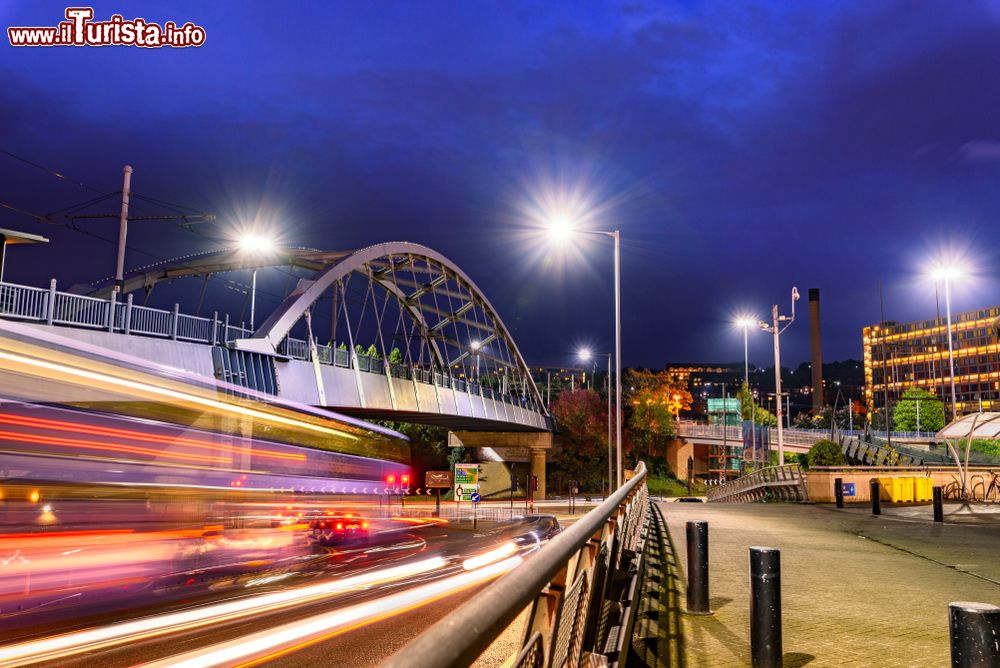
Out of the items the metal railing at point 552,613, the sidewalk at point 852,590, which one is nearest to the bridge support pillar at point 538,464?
the sidewalk at point 852,590

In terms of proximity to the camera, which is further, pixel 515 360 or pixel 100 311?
pixel 515 360

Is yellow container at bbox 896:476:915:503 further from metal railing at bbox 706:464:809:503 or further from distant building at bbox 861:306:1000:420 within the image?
distant building at bbox 861:306:1000:420

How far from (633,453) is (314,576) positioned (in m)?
71.0

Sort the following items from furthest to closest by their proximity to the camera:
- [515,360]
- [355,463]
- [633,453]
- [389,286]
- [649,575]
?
[633,453]
[515,360]
[389,286]
[355,463]
[649,575]

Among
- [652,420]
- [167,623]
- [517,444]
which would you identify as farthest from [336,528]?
[652,420]

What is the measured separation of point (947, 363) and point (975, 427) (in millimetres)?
140455

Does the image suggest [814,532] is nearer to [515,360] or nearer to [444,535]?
[444,535]

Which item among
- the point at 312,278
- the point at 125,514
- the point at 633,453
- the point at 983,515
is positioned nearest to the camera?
the point at 125,514

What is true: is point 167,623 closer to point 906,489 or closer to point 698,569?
point 698,569

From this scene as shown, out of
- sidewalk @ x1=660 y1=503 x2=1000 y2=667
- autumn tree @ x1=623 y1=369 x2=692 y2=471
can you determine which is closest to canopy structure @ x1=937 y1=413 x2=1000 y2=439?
sidewalk @ x1=660 y1=503 x2=1000 y2=667

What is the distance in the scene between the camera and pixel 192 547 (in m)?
12.5

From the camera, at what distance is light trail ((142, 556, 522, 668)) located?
818 centimetres

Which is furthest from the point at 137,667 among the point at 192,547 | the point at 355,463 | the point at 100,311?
the point at 100,311

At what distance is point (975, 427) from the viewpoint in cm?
2853
